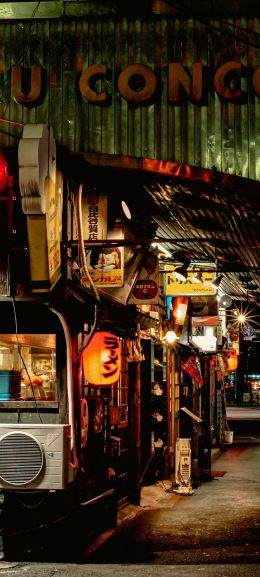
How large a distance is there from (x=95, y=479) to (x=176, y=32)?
7815 millimetres

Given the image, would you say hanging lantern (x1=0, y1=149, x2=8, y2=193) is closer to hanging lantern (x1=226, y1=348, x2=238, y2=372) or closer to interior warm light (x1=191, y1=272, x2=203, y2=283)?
interior warm light (x1=191, y1=272, x2=203, y2=283)

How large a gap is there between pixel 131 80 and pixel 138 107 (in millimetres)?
433

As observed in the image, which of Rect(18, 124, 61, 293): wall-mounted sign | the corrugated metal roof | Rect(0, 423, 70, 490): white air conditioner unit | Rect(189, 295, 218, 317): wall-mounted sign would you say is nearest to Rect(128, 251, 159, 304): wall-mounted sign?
the corrugated metal roof

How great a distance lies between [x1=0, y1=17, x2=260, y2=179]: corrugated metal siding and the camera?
1128cm

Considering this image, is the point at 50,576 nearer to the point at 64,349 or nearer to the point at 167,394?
the point at 64,349

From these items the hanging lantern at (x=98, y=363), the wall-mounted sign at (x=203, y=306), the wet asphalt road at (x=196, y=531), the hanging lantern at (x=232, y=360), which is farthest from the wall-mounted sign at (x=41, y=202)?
the hanging lantern at (x=232, y=360)

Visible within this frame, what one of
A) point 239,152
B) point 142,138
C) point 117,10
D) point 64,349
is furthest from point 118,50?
point 64,349

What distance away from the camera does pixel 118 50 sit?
1171 cm

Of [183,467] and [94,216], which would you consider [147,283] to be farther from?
[183,467]

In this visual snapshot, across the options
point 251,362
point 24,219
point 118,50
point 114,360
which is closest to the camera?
point 24,219

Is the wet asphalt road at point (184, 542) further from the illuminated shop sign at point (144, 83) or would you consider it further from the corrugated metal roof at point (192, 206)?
the illuminated shop sign at point (144, 83)

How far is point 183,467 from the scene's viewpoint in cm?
1808

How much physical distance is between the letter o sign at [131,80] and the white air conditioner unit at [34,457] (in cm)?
518

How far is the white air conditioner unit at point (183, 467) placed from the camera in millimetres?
18078
